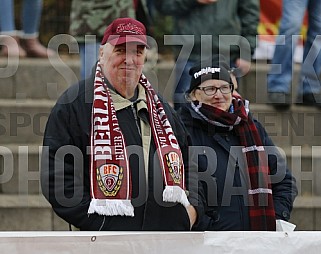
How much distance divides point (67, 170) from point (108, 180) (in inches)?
7.3

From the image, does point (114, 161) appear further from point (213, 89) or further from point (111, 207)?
point (213, 89)

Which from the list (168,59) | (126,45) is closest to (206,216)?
(126,45)

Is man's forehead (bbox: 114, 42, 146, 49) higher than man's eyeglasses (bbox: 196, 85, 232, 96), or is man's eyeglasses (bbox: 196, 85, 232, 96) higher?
man's forehead (bbox: 114, 42, 146, 49)

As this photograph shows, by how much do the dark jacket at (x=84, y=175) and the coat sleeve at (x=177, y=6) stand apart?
6.85 ft

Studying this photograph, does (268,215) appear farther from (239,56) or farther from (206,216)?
(239,56)

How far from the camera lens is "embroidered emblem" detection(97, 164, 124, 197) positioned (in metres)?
5.04

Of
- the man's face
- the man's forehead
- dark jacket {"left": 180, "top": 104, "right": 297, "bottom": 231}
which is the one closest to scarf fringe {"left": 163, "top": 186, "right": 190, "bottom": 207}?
dark jacket {"left": 180, "top": 104, "right": 297, "bottom": 231}

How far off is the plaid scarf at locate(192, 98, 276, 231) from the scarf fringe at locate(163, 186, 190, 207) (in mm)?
523

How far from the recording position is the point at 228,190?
550 centimetres

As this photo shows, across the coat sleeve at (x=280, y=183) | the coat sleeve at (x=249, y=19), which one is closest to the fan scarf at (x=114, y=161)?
the coat sleeve at (x=280, y=183)

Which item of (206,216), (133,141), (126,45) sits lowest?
(206,216)

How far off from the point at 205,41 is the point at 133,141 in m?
2.25

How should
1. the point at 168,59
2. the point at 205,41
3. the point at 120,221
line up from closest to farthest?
the point at 120,221 < the point at 205,41 < the point at 168,59

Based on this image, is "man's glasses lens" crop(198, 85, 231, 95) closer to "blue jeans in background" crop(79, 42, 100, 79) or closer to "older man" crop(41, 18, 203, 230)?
"older man" crop(41, 18, 203, 230)
